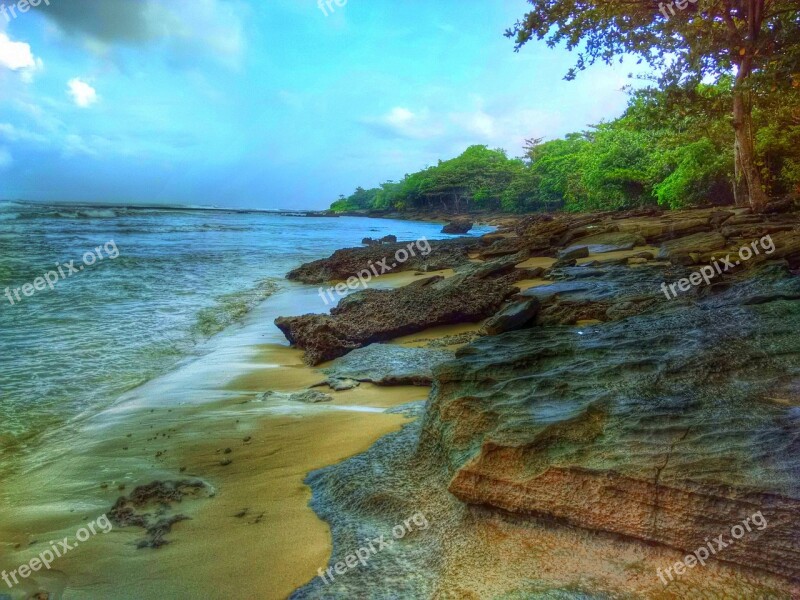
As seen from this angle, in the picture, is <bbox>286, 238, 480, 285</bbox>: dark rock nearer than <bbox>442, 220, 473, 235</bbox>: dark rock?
Yes

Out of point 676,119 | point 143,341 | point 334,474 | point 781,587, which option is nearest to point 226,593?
point 334,474

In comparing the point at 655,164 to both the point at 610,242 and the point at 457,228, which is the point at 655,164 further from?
the point at 457,228

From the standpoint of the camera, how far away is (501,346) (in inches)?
158

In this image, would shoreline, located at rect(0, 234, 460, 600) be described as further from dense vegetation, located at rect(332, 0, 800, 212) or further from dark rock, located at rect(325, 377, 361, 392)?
dense vegetation, located at rect(332, 0, 800, 212)

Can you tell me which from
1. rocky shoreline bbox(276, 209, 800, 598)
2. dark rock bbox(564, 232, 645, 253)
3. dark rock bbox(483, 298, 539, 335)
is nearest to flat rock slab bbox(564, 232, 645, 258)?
dark rock bbox(564, 232, 645, 253)

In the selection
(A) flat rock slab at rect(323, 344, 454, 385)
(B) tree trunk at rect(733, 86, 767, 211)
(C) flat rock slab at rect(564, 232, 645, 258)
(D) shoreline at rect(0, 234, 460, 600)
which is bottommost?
(D) shoreline at rect(0, 234, 460, 600)

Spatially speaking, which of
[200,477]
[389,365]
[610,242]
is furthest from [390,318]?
[610,242]

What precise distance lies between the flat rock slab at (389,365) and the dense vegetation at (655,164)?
11.9 metres

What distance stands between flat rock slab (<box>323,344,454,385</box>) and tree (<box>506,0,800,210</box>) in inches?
386

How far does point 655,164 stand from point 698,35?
14133 mm

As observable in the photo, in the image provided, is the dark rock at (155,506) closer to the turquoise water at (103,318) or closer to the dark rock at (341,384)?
the dark rock at (341,384)

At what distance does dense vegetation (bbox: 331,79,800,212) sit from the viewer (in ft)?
50.8

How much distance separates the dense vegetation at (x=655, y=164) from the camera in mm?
15477

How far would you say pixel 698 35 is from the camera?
11.5 meters
